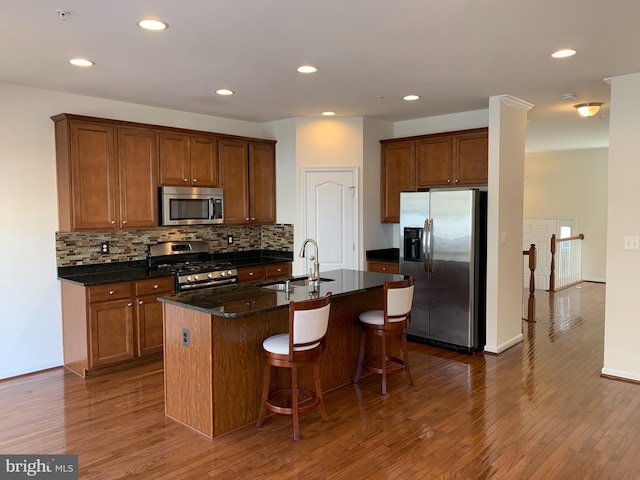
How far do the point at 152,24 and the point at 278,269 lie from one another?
12.2 ft

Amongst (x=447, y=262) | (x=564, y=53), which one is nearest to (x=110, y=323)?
(x=447, y=262)

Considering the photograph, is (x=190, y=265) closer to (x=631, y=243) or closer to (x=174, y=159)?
(x=174, y=159)

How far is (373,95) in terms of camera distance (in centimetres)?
495

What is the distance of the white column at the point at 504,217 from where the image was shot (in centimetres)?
509

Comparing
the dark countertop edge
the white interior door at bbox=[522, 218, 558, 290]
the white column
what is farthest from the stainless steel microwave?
the white interior door at bbox=[522, 218, 558, 290]

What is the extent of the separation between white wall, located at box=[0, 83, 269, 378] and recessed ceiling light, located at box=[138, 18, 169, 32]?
2259 mm

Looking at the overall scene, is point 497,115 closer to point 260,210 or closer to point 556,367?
point 556,367

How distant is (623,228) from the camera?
4.33 meters

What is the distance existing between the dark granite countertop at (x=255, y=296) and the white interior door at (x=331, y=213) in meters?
1.77

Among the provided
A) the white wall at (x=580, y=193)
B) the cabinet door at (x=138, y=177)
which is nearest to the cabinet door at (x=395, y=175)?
the cabinet door at (x=138, y=177)

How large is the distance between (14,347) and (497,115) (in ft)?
17.1

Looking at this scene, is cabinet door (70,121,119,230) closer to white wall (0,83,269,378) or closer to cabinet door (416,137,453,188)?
white wall (0,83,269,378)

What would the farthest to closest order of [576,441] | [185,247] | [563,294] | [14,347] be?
1. [563,294]
2. [185,247]
3. [14,347]
4. [576,441]

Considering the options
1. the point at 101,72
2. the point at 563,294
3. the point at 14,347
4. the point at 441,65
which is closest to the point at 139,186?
the point at 101,72
